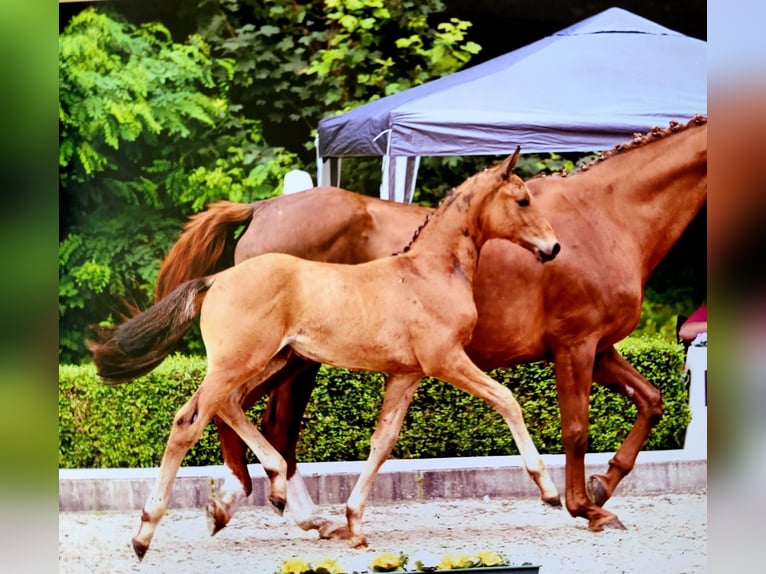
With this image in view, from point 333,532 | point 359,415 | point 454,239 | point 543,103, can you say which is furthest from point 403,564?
point 543,103

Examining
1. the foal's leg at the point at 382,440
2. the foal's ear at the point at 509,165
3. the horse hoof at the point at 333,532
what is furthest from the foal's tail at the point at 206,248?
the horse hoof at the point at 333,532

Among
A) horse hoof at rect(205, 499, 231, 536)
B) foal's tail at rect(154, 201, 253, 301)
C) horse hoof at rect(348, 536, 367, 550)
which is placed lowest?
horse hoof at rect(348, 536, 367, 550)

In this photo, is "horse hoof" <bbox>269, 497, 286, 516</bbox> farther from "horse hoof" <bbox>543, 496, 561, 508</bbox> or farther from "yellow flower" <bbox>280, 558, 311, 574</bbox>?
"horse hoof" <bbox>543, 496, 561, 508</bbox>

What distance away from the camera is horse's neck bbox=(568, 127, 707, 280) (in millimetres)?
5410

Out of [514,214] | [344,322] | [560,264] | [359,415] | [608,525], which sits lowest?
[608,525]

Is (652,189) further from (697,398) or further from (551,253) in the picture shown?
(697,398)

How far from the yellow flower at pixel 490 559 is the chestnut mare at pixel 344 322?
448 millimetres

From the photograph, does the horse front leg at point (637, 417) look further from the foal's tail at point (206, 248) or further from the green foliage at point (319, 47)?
the foal's tail at point (206, 248)

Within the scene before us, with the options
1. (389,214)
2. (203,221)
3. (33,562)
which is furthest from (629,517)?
(33,562)

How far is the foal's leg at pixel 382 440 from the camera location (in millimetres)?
5207

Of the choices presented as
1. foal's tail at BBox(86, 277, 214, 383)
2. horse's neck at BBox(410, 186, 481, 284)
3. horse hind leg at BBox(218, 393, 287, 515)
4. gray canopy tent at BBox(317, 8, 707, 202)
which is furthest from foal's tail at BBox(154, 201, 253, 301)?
horse's neck at BBox(410, 186, 481, 284)

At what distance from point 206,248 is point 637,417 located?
2.26 m

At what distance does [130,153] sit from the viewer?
5.34 m

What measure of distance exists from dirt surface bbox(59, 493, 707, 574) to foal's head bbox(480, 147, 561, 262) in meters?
1.29
